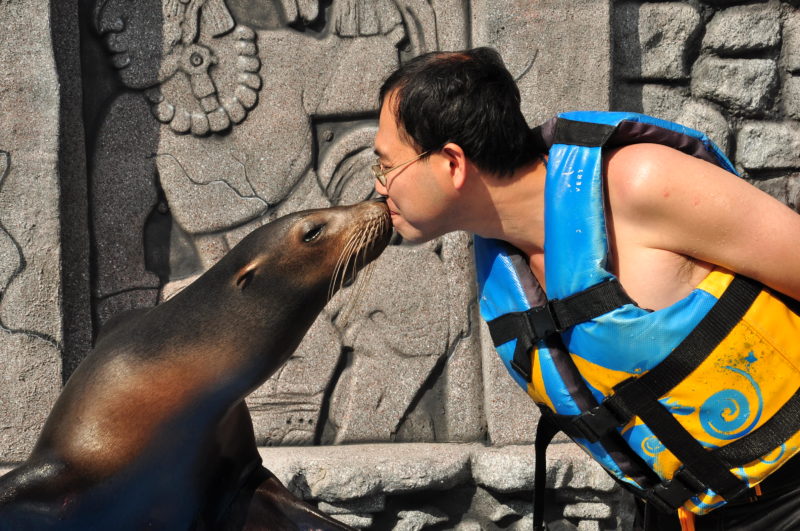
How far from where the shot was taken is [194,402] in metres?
2.04

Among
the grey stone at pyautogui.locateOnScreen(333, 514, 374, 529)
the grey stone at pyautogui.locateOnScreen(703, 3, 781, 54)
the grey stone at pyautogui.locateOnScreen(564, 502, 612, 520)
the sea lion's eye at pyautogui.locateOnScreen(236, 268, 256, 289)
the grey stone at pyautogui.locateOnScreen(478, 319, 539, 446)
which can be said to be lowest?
the grey stone at pyautogui.locateOnScreen(564, 502, 612, 520)

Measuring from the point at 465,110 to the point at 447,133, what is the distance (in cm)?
6

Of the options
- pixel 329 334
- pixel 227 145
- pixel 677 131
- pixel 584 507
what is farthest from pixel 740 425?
pixel 227 145

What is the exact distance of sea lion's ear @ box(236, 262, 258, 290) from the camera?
2158 mm

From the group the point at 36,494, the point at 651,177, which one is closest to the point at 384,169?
the point at 651,177

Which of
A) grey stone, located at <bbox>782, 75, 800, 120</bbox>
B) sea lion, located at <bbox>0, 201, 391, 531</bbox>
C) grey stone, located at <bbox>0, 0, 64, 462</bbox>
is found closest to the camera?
sea lion, located at <bbox>0, 201, 391, 531</bbox>

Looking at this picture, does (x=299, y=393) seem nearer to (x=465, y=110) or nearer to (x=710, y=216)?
(x=465, y=110)

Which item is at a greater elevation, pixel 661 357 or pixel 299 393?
pixel 661 357

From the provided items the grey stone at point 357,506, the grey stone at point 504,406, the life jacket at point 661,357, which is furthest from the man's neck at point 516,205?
the grey stone at point 357,506

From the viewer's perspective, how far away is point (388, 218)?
2.15 m

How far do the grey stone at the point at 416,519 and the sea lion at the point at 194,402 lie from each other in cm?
123

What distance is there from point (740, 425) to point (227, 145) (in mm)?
2422

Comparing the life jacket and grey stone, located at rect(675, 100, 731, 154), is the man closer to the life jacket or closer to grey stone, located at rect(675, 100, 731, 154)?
the life jacket

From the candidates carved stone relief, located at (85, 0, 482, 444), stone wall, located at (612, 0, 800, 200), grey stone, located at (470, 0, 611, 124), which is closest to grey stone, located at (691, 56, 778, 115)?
stone wall, located at (612, 0, 800, 200)
